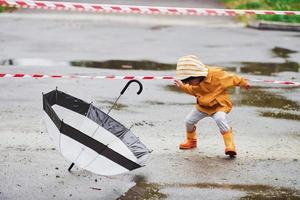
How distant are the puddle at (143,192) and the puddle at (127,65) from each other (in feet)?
21.1

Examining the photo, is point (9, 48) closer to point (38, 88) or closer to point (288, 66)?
point (38, 88)

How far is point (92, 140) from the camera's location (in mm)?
5656

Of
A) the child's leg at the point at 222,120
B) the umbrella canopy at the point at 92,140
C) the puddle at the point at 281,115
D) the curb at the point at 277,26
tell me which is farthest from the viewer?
the curb at the point at 277,26

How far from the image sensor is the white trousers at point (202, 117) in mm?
6806

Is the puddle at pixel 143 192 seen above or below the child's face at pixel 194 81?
below

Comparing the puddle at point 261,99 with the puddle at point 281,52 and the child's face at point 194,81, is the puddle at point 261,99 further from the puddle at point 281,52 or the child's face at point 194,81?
the puddle at point 281,52

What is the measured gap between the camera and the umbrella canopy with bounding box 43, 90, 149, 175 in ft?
18.3

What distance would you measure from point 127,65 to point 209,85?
5943 millimetres

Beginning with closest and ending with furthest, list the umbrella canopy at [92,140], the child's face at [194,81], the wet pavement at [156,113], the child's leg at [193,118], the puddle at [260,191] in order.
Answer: the umbrella canopy at [92,140] → the puddle at [260,191] → the wet pavement at [156,113] → the child's face at [194,81] → the child's leg at [193,118]

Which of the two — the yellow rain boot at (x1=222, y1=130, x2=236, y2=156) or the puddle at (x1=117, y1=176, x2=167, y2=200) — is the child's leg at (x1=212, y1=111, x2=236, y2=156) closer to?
the yellow rain boot at (x1=222, y1=130, x2=236, y2=156)

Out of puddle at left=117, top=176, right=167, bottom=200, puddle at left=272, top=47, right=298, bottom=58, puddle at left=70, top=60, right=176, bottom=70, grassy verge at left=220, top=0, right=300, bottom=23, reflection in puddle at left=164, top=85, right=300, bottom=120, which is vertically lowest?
puddle at left=117, top=176, right=167, bottom=200

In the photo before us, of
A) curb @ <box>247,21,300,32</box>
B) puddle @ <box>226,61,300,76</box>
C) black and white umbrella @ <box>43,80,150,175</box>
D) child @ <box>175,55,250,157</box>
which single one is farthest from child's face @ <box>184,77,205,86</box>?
curb @ <box>247,21,300,32</box>

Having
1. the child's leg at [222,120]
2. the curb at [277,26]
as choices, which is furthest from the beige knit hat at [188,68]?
the curb at [277,26]

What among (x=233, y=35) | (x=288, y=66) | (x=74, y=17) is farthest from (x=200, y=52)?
(x=74, y=17)
